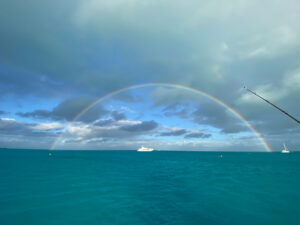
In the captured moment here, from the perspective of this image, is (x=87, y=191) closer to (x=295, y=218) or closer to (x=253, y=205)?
(x=253, y=205)

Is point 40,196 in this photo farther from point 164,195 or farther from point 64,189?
point 164,195

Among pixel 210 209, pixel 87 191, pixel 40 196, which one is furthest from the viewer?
pixel 87 191

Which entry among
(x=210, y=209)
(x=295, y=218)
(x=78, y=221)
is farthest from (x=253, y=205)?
(x=78, y=221)

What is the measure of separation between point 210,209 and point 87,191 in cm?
1831

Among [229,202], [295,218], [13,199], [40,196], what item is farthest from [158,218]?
[13,199]

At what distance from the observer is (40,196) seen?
20516mm

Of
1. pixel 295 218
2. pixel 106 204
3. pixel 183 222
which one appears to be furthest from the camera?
pixel 106 204

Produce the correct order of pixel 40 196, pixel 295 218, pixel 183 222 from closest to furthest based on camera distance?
1. pixel 183 222
2. pixel 295 218
3. pixel 40 196

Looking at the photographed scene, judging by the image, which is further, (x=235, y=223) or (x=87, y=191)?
(x=87, y=191)

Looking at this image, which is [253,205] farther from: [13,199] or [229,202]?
[13,199]

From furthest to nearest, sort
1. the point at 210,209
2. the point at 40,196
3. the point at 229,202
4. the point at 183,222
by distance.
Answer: the point at 40,196 < the point at 229,202 < the point at 210,209 < the point at 183,222

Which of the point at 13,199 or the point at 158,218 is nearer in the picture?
the point at 158,218

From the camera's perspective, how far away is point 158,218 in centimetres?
1378

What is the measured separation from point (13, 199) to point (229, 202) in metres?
28.3
